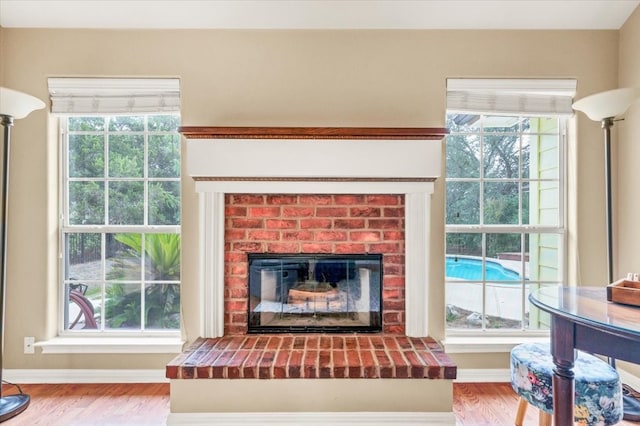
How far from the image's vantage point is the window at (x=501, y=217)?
256 centimetres

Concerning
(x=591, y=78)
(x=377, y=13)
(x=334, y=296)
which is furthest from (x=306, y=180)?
(x=591, y=78)

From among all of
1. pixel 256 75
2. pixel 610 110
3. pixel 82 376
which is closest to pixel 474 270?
pixel 610 110

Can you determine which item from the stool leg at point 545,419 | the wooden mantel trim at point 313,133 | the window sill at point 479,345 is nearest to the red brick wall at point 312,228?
the wooden mantel trim at point 313,133

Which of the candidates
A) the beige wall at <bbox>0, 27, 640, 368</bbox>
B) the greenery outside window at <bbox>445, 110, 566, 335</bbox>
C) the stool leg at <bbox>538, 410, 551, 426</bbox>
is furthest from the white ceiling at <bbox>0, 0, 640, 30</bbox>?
the stool leg at <bbox>538, 410, 551, 426</bbox>

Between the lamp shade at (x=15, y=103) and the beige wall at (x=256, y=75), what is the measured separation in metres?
0.43

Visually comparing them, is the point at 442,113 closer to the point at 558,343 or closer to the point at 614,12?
the point at 614,12

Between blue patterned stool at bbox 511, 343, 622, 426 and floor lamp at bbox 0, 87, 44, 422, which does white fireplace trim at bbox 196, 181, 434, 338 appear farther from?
floor lamp at bbox 0, 87, 44, 422

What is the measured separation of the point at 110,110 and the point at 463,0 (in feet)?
8.22

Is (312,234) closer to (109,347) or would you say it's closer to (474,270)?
(474,270)

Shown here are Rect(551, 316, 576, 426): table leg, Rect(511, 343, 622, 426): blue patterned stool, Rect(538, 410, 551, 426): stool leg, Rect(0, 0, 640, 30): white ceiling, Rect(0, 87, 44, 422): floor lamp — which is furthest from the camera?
Rect(0, 0, 640, 30): white ceiling

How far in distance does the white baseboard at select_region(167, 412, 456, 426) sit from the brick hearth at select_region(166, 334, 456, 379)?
0.21 m

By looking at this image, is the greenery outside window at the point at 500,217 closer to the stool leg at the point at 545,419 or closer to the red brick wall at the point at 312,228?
the red brick wall at the point at 312,228

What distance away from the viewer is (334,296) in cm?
246

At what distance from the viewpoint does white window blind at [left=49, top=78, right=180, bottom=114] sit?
2453 millimetres
